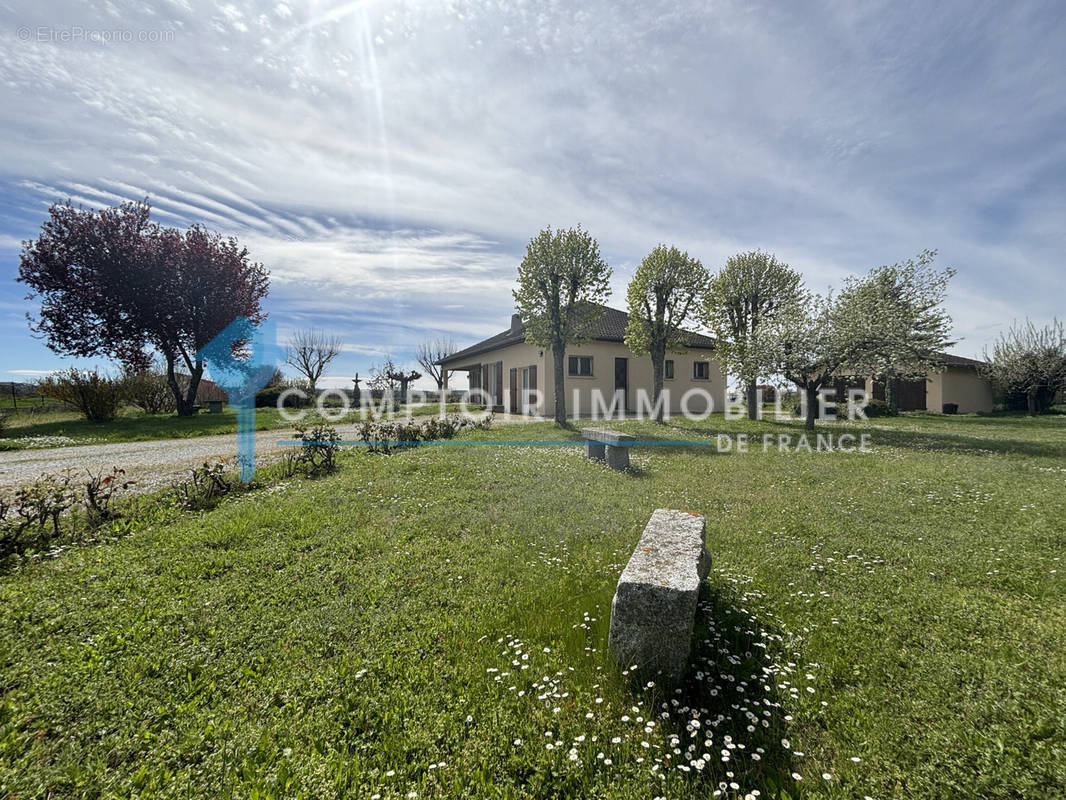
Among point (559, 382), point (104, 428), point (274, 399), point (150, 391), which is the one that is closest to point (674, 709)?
point (559, 382)

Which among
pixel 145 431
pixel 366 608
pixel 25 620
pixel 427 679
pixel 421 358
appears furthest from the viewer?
pixel 421 358

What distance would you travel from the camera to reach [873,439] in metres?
12.5

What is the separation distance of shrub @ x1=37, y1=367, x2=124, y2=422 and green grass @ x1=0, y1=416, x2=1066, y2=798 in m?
16.1

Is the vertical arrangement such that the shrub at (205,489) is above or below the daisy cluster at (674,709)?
above

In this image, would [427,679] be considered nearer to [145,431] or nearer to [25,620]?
[25,620]

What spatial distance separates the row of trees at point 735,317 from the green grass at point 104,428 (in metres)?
10.7

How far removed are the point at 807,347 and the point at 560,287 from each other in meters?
8.47

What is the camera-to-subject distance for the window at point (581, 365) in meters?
19.0

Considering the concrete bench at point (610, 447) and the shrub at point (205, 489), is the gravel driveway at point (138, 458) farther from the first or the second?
the concrete bench at point (610, 447)

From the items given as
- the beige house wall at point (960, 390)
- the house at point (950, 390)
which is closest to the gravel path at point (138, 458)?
the house at point (950, 390)

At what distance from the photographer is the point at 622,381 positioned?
20.3 m

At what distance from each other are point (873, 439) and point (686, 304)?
298 inches

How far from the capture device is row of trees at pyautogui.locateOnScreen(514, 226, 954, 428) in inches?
512

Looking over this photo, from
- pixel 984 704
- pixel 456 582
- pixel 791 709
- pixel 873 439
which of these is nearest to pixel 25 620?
pixel 456 582
